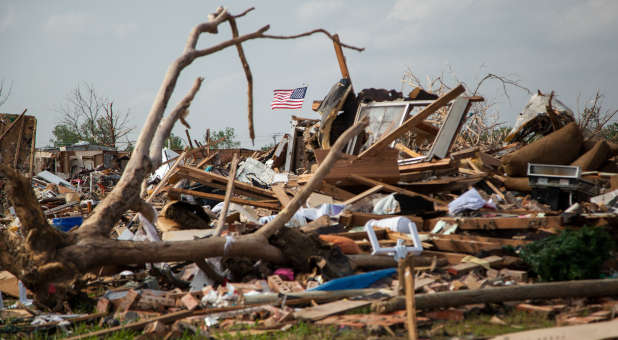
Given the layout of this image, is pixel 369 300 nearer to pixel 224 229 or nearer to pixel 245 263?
pixel 245 263

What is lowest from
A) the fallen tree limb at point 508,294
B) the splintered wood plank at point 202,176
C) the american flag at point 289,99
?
the fallen tree limb at point 508,294

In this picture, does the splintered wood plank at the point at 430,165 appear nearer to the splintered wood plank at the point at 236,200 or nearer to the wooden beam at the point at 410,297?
the splintered wood plank at the point at 236,200

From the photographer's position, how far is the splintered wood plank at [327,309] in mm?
4027

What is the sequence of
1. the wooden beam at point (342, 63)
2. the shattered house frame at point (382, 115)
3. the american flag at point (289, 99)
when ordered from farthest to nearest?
the american flag at point (289, 99) → the wooden beam at point (342, 63) → the shattered house frame at point (382, 115)

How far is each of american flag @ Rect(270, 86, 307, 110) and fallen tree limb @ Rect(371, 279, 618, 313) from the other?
581 inches

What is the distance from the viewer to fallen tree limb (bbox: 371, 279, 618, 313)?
403 centimetres

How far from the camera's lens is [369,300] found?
14.4ft

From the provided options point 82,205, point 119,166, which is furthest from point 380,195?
point 119,166

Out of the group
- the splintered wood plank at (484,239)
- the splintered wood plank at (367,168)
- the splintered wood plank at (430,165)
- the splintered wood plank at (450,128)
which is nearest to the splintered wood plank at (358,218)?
the splintered wood plank at (484,239)

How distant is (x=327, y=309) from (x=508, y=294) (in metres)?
1.58

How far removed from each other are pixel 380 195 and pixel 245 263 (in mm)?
3740

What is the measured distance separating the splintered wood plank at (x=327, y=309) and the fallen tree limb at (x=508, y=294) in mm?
208

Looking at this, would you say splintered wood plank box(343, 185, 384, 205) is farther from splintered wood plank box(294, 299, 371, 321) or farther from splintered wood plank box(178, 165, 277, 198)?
splintered wood plank box(294, 299, 371, 321)

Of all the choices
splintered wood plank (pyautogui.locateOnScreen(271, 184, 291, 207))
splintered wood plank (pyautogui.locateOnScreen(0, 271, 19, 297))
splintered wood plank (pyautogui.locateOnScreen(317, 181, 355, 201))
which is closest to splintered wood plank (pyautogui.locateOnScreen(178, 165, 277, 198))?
splintered wood plank (pyautogui.locateOnScreen(271, 184, 291, 207))
